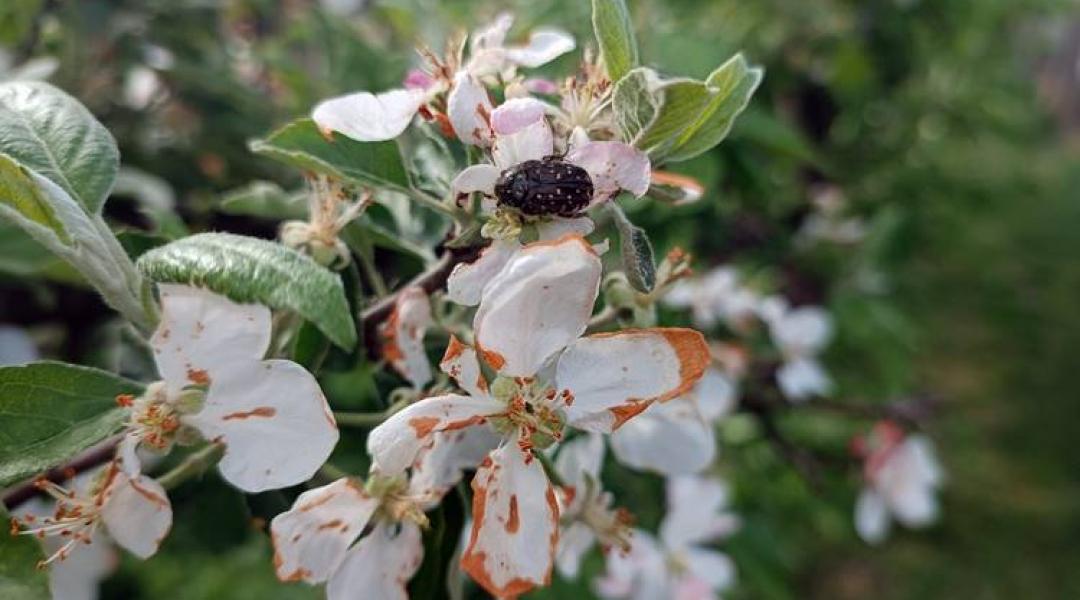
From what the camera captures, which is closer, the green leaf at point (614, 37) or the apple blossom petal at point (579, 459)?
the green leaf at point (614, 37)

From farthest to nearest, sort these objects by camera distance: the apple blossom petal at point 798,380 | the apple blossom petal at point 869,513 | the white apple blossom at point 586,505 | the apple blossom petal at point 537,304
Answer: the apple blossom petal at point 869,513 → the apple blossom petal at point 798,380 → the white apple blossom at point 586,505 → the apple blossom petal at point 537,304

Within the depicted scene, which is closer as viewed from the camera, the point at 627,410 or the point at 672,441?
the point at 627,410

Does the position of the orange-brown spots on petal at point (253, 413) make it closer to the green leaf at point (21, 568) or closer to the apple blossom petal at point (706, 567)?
the green leaf at point (21, 568)

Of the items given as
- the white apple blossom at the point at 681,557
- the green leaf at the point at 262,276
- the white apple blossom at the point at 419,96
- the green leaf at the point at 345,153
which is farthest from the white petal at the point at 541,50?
the white apple blossom at the point at 681,557

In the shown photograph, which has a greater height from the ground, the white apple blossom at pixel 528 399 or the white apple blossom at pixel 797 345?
the white apple blossom at pixel 528 399

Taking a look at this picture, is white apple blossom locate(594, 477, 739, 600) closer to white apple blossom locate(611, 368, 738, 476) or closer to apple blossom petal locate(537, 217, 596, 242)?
white apple blossom locate(611, 368, 738, 476)

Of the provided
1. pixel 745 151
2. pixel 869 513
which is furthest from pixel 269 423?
pixel 869 513

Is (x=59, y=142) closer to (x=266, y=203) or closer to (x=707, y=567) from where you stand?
(x=266, y=203)
